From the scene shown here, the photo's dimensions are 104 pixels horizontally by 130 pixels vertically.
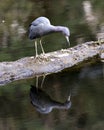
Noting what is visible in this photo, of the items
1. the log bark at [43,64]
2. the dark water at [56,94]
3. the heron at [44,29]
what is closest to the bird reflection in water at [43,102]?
the dark water at [56,94]

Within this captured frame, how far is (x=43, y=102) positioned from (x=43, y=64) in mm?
1436

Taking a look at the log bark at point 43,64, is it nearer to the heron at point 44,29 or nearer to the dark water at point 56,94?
the dark water at point 56,94

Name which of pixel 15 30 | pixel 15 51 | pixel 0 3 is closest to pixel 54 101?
pixel 15 51

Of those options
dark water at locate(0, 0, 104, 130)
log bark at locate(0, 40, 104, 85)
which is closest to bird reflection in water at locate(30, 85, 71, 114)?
dark water at locate(0, 0, 104, 130)

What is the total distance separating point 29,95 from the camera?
9.57 meters

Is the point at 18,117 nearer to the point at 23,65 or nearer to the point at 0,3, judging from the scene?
the point at 23,65

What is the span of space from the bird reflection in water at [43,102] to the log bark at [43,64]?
606 mm

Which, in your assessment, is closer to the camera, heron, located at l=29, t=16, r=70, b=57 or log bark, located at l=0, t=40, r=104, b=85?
heron, located at l=29, t=16, r=70, b=57

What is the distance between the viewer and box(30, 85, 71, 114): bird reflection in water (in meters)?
8.92

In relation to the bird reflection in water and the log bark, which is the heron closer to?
the log bark

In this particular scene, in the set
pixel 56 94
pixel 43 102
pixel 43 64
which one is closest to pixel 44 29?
pixel 43 64

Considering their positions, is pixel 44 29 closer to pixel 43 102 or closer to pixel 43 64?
pixel 43 64

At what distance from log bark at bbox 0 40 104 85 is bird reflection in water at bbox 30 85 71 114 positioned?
1.99 feet

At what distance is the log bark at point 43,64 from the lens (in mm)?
10367
